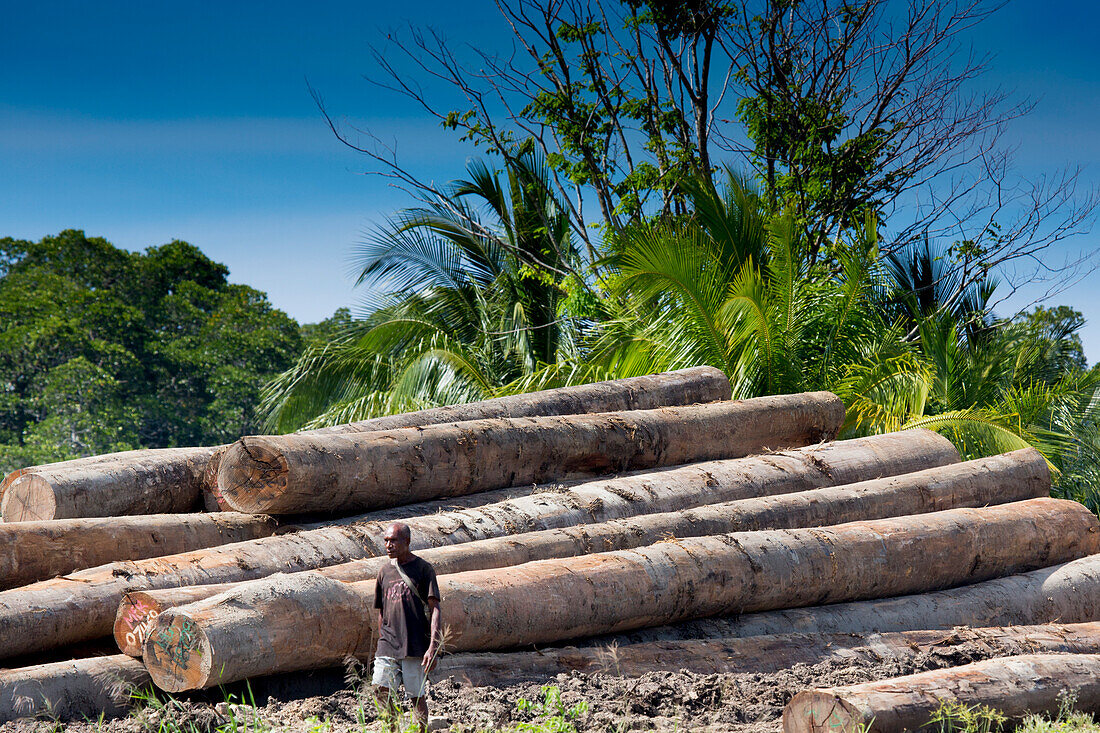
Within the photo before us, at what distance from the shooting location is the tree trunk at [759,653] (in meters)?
4.54

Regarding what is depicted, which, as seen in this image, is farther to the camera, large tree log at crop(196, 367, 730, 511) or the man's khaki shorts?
large tree log at crop(196, 367, 730, 511)

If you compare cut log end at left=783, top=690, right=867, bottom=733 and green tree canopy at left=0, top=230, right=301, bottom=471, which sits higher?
green tree canopy at left=0, top=230, right=301, bottom=471

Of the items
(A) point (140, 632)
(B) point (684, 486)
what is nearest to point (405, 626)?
(A) point (140, 632)

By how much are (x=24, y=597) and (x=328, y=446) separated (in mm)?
1887

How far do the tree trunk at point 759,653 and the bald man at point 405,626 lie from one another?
505 mm

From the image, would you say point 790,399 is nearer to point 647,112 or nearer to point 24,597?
point 24,597

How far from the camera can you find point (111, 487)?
19.3ft

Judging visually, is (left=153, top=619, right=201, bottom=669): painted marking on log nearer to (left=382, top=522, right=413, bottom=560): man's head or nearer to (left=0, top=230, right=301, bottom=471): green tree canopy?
(left=382, top=522, right=413, bottom=560): man's head

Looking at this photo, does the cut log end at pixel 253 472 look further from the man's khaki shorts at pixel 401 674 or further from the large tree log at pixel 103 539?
the man's khaki shorts at pixel 401 674

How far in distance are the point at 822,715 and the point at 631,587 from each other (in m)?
1.41

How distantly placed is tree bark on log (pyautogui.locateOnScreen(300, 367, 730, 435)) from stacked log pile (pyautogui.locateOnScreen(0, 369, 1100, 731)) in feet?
0.16

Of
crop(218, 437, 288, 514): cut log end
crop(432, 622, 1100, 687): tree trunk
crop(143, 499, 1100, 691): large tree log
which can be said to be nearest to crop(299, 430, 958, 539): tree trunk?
crop(218, 437, 288, 514): cut log end

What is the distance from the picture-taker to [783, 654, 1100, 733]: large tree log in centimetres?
375

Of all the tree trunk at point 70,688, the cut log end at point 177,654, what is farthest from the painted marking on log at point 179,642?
the tree trunk at point 70,688
